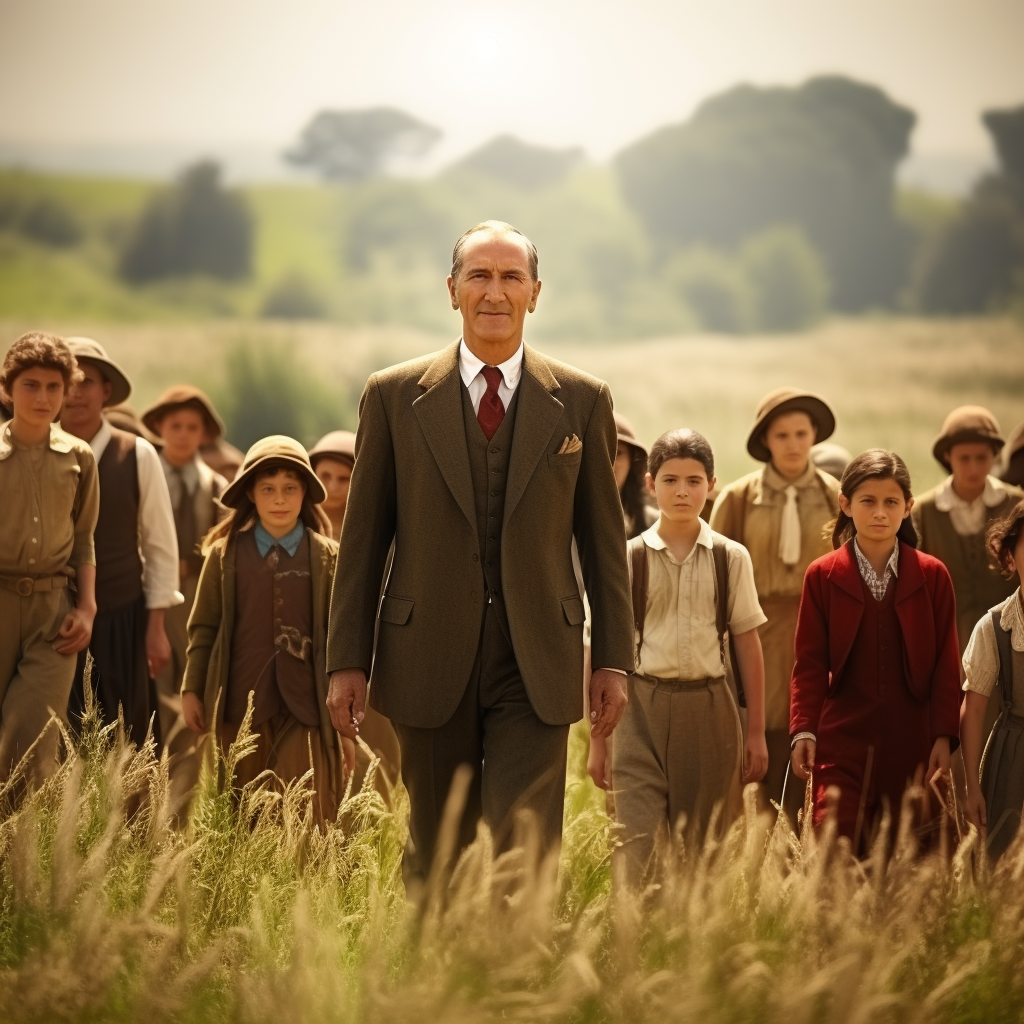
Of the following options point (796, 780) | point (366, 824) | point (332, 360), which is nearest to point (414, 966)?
point (366, 824)

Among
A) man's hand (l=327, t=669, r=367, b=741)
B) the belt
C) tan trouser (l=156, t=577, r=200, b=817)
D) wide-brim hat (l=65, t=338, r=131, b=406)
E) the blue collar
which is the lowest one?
tan trouser (l=156, t=577, r=200, b=817)

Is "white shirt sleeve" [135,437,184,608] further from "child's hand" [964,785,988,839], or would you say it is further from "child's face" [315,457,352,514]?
"child's hand" [964,785,988,839]

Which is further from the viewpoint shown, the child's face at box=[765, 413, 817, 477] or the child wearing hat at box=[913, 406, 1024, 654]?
the child wearing hat at box=[913, 406, 1024, 654]

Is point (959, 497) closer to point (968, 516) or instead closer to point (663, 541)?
point (968, 516)

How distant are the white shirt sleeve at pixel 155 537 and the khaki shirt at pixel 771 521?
2317 mm

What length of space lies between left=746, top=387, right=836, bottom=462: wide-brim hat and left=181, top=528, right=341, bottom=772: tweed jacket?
2.20 metres

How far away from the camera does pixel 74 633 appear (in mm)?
5965

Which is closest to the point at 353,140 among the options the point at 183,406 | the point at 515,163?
the point at 515,163

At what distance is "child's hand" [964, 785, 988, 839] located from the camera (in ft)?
17.1

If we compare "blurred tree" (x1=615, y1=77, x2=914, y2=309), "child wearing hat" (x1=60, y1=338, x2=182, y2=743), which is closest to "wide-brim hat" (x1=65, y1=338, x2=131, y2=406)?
"child wearing hat" (x1=60, y1=338, x2=182, y2=743)

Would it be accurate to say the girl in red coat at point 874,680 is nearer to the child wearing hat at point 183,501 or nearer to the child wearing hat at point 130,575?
the child wearing hat at point 130,575

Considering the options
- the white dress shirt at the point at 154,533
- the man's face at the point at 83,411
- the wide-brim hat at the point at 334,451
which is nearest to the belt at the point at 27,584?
the white dress shirt at the point at 154,533

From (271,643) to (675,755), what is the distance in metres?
1.57

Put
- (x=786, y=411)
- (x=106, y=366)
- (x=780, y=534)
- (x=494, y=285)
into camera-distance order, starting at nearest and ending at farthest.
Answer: (x=494, y=285), (x=780, y=534), (x=106, y=366), (x=786, y=411)
